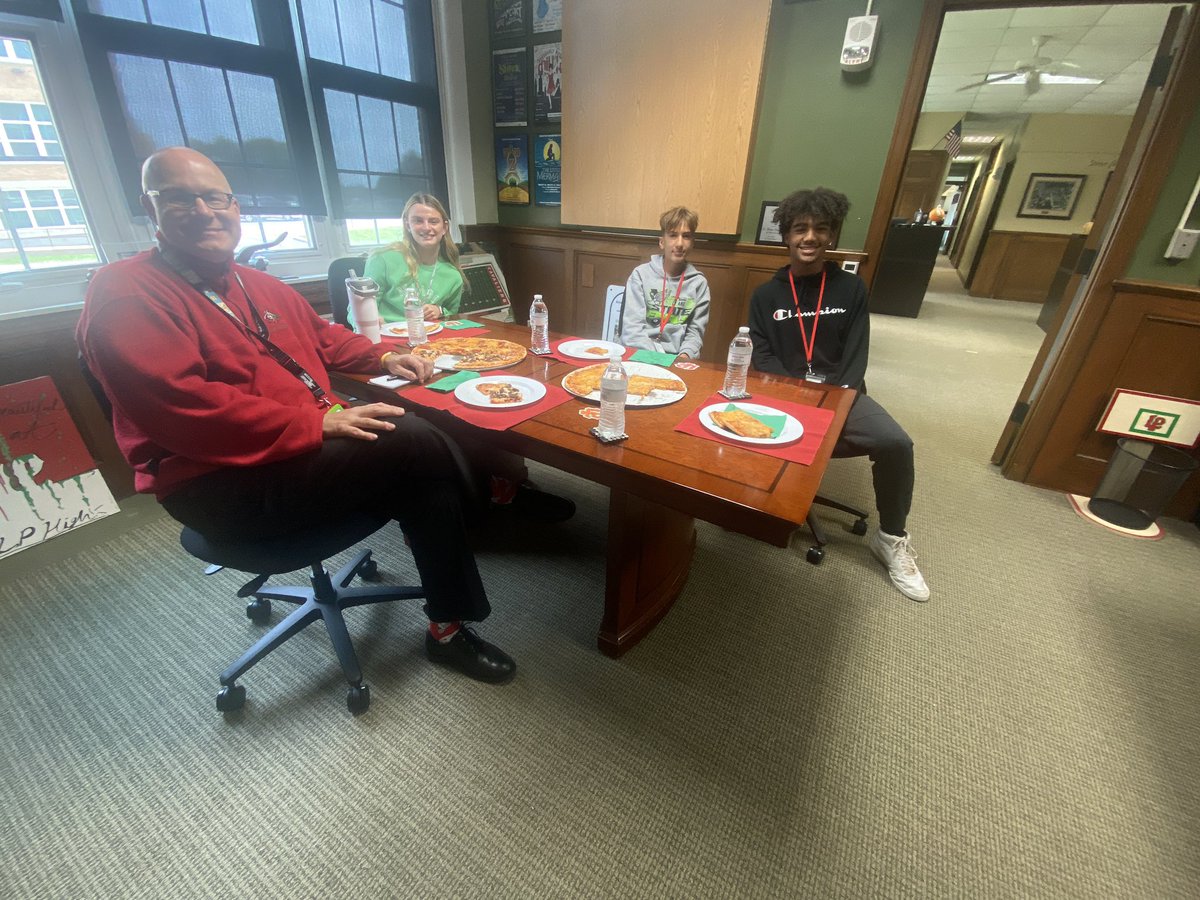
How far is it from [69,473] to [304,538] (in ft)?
5.01

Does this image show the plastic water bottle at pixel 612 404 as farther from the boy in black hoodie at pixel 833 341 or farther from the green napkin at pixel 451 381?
the boy in black hoodie at pixel 833 341

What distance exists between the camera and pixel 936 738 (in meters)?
1.28

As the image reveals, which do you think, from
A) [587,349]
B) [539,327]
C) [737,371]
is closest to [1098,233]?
[737,371]

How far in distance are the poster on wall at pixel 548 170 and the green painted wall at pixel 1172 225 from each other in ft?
9.95

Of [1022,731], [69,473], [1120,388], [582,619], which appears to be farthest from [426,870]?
[1120,388]

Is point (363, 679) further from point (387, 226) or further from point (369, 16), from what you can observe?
point (369, 16)

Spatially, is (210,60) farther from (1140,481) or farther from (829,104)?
(1140,481)

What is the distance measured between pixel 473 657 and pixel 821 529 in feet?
4.70

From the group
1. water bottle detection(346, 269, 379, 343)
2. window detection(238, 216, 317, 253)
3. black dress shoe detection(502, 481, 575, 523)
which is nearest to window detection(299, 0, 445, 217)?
window detection(238, 216, 317, 253)

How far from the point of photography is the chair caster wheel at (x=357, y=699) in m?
1.30

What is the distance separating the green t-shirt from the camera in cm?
214

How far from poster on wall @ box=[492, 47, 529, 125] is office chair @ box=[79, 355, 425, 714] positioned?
10.5ft

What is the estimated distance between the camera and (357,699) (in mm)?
1297

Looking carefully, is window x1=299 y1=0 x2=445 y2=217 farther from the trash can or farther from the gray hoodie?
the trash can
